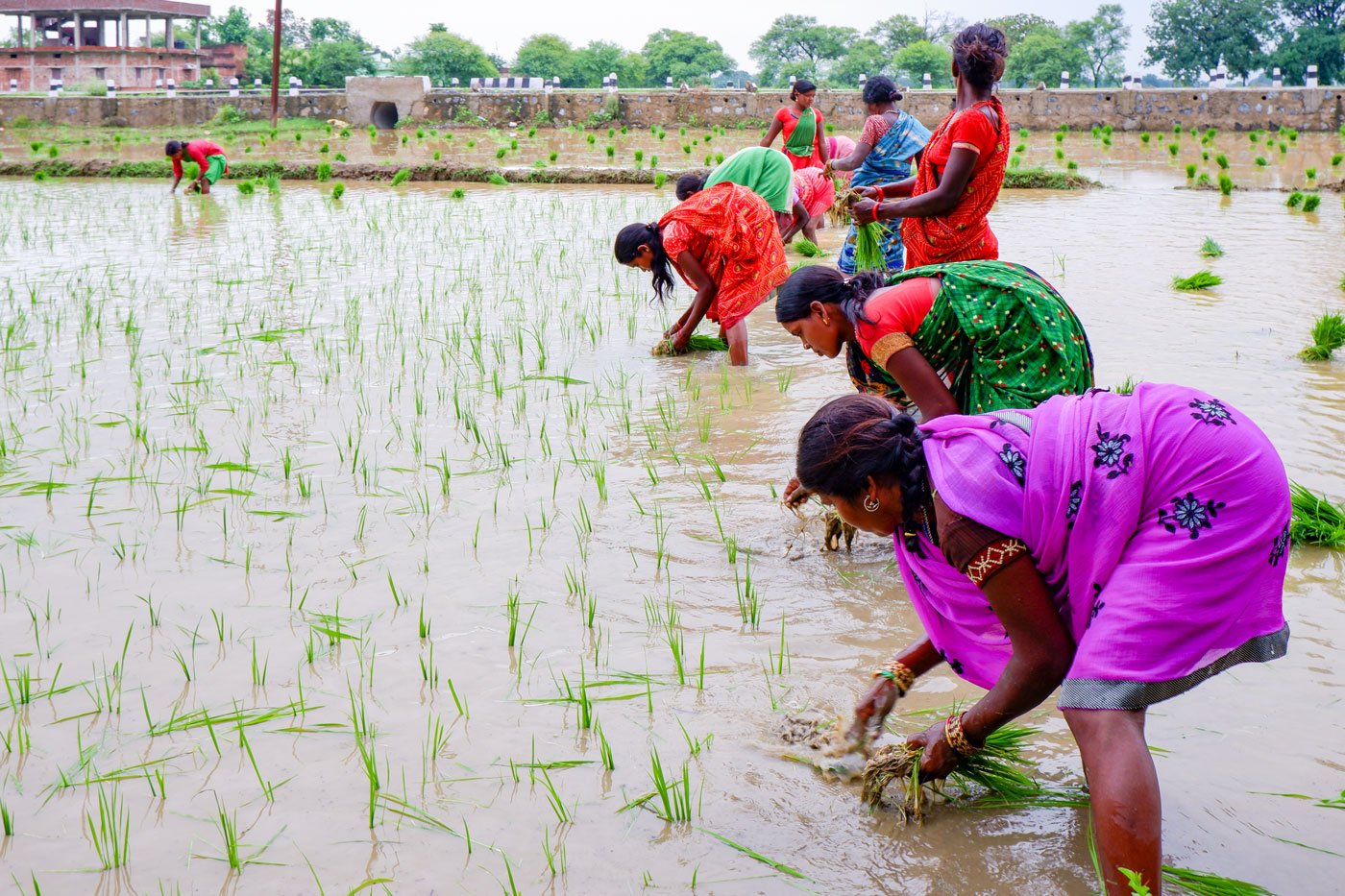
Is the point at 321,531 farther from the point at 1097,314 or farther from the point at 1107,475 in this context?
the point at 1097,314

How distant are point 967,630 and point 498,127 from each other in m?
23.8

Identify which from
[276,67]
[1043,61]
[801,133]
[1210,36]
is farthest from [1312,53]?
[801,133]

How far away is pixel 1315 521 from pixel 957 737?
66.9 inches

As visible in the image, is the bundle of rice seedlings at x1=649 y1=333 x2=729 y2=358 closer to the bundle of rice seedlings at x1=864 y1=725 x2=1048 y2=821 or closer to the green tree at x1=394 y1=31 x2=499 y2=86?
the bundle of rice seedlings at x1=864 y1=725 x2=1048 y2=821

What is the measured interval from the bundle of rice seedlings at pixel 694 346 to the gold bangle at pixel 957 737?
3.71 m

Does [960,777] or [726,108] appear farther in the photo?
[726,108]

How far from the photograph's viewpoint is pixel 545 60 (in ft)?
141

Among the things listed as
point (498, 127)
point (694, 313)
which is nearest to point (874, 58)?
point (498, 127)

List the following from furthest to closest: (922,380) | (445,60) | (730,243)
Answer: (445,60)
(730,243)
(922,380)

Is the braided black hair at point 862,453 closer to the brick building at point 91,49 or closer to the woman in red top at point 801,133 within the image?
the woman in red top at point 801,133

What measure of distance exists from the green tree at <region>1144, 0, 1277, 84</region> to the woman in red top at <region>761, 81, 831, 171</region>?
36.1 metres

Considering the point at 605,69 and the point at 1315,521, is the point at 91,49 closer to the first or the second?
the point at 605,69

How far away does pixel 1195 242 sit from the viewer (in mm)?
8469

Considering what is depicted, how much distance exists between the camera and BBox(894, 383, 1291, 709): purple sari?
161 cm
